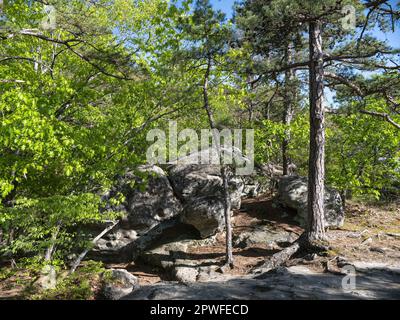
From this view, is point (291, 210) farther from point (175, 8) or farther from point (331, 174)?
point (175, 8)

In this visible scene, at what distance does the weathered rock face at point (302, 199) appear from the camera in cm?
1255

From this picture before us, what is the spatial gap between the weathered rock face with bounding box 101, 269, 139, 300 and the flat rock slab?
329 cm

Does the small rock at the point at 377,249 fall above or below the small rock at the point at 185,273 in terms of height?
above

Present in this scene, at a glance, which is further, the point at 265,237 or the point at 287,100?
the point at 287,100

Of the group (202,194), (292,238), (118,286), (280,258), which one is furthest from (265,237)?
(118,286)

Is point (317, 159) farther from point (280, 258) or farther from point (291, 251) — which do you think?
point (280, 258)

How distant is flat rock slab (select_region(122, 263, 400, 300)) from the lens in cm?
585

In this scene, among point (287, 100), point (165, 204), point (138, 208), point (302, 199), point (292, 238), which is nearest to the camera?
point (292, 238)

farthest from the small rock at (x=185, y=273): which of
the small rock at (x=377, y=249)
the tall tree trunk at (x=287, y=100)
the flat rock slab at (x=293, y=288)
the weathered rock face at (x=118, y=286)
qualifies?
the tall tree trunk at (x=287, y=100)

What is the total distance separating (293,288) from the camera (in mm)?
6367

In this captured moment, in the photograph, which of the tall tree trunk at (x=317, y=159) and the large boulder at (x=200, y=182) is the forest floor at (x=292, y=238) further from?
the large boulder at (x=200, y=182)

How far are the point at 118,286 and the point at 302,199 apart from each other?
27.6ft

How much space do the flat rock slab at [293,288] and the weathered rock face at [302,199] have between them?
5.01 metres
